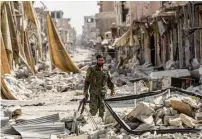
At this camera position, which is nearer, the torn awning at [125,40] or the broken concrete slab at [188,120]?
the broken concrete slab at [188,120]

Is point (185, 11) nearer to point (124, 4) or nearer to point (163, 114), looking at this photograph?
point (163, 114)

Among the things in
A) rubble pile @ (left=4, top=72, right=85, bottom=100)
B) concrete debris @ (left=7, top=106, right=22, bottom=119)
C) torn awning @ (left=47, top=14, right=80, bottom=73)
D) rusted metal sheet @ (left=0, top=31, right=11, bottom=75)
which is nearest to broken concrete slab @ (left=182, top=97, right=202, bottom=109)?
concrete debris @ (left=7, top=106, right=22, bottom=119)

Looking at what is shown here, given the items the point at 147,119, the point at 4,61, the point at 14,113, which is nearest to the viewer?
the point at 147,119

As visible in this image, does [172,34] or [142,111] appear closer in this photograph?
[142,111]

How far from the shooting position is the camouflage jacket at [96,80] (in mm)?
8102

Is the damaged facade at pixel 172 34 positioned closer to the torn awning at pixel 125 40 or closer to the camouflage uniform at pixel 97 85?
the torn awning at pixel 125 40

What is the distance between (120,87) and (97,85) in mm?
9292

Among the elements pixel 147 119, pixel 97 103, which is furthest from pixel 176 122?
pixel 97 103

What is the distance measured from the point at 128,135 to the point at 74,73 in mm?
15519

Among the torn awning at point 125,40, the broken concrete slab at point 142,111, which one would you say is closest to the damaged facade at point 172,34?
the torn awning at point 125,40

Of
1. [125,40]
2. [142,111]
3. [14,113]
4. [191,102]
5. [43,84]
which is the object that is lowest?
[43,84]

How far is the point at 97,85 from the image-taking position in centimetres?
819

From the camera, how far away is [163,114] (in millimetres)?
7488

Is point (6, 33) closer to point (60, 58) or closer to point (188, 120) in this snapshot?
point (60, 58)
